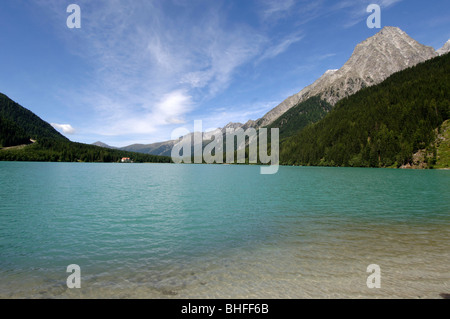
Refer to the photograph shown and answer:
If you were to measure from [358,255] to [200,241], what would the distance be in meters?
10.3

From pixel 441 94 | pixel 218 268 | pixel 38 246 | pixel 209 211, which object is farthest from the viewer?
pixel 441 94

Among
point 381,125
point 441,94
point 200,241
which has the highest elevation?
point 441,94

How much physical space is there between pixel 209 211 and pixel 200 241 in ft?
36.6

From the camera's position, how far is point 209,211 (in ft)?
92.3

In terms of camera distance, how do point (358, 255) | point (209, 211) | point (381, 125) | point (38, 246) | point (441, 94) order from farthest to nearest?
1. point (381, 125)
2. point (441, 94)
3. point (209, 211)
4. point (38, 246)
5. point (358, 255)

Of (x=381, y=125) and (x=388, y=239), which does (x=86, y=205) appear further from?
(x=381, y=125)

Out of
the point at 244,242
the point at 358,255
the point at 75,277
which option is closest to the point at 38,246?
the point at 75,277

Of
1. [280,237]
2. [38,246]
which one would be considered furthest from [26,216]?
[280,237]

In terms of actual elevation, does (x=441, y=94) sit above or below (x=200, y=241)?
above

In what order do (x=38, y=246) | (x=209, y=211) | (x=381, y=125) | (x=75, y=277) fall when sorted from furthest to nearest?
(x=381, y=125) → (x=209, y=211) → (x=38, y=246) → (x=75, y=277)

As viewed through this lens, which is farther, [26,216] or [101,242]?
[26,216]

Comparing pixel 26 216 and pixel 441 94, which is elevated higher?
pixel 441 94

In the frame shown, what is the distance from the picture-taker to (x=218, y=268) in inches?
481

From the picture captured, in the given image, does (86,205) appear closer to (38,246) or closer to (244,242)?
(38,246)
